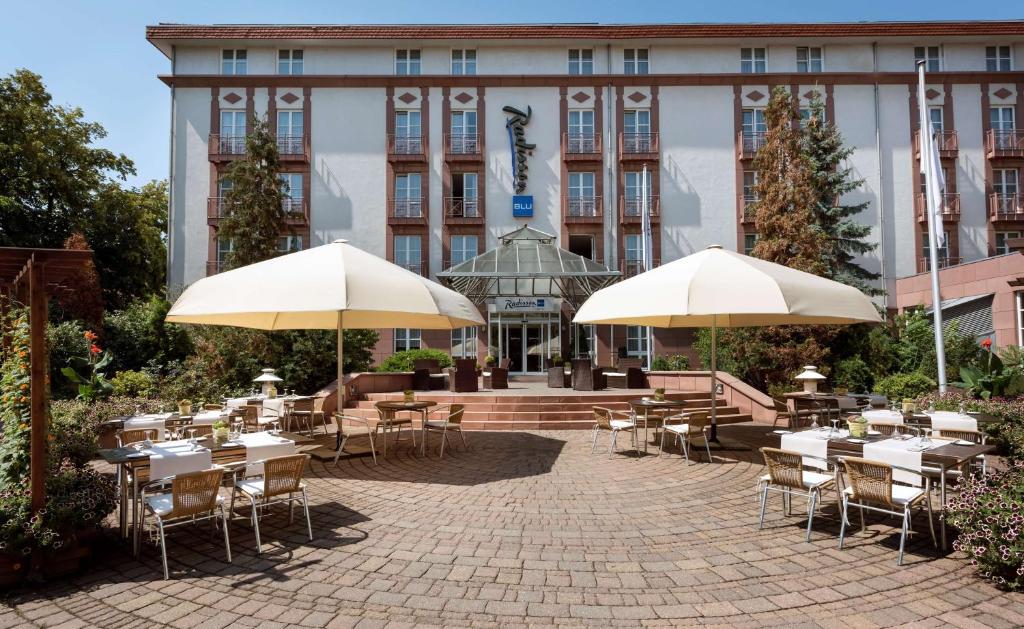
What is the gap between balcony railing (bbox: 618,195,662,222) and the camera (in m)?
25.4

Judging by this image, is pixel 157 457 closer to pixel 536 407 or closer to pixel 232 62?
pixel 536 407

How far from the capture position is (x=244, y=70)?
26094 mm

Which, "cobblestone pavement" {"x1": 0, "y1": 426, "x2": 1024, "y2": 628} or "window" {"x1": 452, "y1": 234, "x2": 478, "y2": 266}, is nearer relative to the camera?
"cobblestone pavement" {"x1": 0, "y1": 426, "x2": 1024, "y2": 628}

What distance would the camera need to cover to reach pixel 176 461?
4777 millimetres

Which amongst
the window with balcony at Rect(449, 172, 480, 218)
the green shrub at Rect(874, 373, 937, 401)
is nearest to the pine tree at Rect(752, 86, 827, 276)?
the green shrub at Rect(874, 373, 937, 401)

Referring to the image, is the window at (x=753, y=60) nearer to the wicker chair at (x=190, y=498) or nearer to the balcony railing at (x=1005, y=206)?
→ the balcony railing at (x=1005, y=206)

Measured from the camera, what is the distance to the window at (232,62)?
2605 cm

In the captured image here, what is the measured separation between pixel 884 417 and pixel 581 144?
20387 mm

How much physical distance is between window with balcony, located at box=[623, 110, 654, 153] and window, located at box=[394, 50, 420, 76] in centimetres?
995

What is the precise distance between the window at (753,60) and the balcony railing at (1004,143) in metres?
10.4

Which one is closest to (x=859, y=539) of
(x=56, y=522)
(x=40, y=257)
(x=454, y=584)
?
(x=454, y=584)

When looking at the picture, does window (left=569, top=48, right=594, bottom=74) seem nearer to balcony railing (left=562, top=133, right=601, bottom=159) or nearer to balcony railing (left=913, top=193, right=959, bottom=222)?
balcony railing (left=562, top=133, right=601, bottom=159)

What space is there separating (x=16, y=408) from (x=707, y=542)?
19.1 feet

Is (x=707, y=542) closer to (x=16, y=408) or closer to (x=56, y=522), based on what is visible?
(x=56, y=522)
